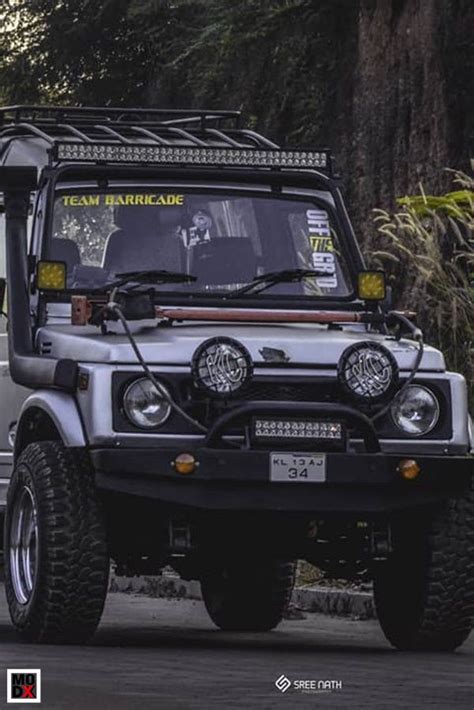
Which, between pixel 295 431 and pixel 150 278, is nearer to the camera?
pixel 295 431

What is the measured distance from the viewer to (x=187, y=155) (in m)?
12.5

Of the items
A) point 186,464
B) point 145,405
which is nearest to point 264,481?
point 186,464

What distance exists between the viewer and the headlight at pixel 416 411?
1110 centimetres

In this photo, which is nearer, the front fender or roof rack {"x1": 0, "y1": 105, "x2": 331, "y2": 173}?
the front fender

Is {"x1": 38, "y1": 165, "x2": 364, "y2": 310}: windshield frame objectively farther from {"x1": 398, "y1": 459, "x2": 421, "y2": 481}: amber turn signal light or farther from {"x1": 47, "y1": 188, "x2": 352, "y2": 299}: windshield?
{"x1": 398, "y1": 459, "x2": 421, "y2": 481}: amber turn signal light

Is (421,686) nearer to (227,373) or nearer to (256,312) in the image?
(227,373)

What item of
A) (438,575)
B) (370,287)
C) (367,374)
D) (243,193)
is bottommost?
(438,575)

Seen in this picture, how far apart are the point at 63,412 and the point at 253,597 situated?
94.3 inches

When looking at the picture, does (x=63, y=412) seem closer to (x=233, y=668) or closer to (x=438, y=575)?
(x=233, y=668)

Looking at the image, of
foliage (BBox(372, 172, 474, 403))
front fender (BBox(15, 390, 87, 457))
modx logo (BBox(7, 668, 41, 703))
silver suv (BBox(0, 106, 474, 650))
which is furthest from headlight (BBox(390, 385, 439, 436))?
foliage (BBox(372, 172, 474, 403))

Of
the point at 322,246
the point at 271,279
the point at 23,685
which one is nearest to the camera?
the point at 23,685

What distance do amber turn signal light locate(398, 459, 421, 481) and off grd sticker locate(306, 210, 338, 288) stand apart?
161 cm

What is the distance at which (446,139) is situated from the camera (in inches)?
799

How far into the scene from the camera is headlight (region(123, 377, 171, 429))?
10852 millimetres
